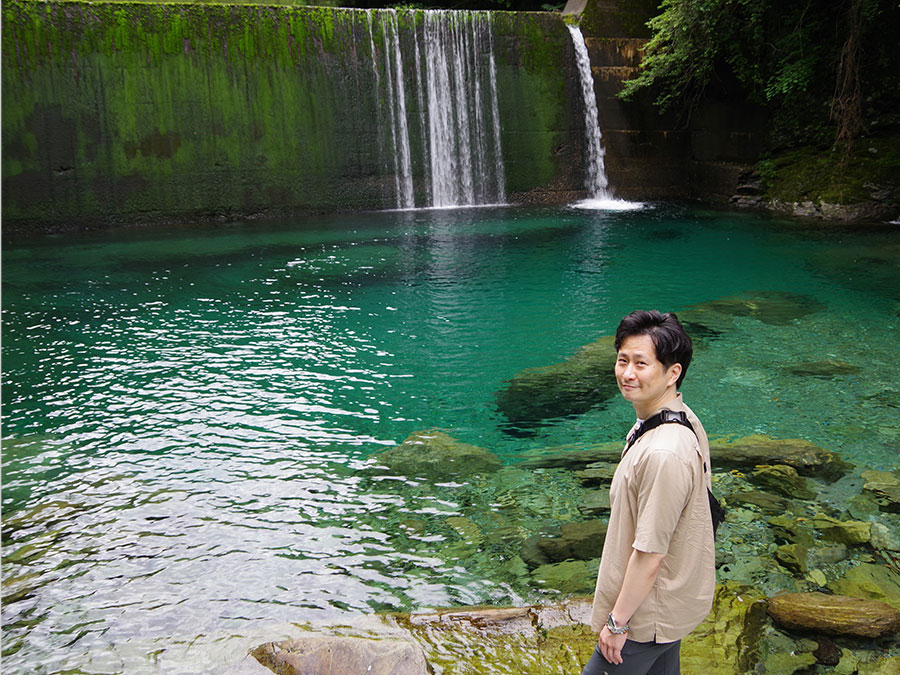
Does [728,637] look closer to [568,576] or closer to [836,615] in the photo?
[836,615]

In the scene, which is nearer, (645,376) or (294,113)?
(645,376)

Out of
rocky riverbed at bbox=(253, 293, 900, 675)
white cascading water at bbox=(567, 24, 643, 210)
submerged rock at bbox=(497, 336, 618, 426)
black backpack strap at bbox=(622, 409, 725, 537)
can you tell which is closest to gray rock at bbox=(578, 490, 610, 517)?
rocky riverbed at bbox=(253, 293, 900, 675)

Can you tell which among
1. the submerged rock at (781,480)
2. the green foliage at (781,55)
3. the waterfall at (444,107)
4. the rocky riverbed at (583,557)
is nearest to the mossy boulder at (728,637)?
the rocky riverbed at (583,557)

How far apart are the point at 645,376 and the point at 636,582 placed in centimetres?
49

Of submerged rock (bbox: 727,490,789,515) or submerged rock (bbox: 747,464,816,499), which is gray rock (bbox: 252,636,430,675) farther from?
submerged rock (bbox: 747,464,816,499)

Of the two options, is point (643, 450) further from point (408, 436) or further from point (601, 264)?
point (601, 264)

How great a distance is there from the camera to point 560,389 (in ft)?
18.4

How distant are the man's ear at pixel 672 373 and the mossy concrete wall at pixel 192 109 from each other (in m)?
13.1

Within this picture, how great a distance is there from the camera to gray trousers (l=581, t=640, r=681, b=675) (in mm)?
1846

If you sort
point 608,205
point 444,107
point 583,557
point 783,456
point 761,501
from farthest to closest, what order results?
point 608,205 < point 444,107 < point 783,456 < point 761,501 < point 583,557

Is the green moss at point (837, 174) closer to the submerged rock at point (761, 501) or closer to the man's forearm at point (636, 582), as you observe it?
the submerged rock at point (761, 501)

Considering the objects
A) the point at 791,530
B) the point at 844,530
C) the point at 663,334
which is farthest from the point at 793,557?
the point at 663,334

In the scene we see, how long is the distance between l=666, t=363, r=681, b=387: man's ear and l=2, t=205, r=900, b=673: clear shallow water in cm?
164

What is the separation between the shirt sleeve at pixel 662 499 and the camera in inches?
67.9
